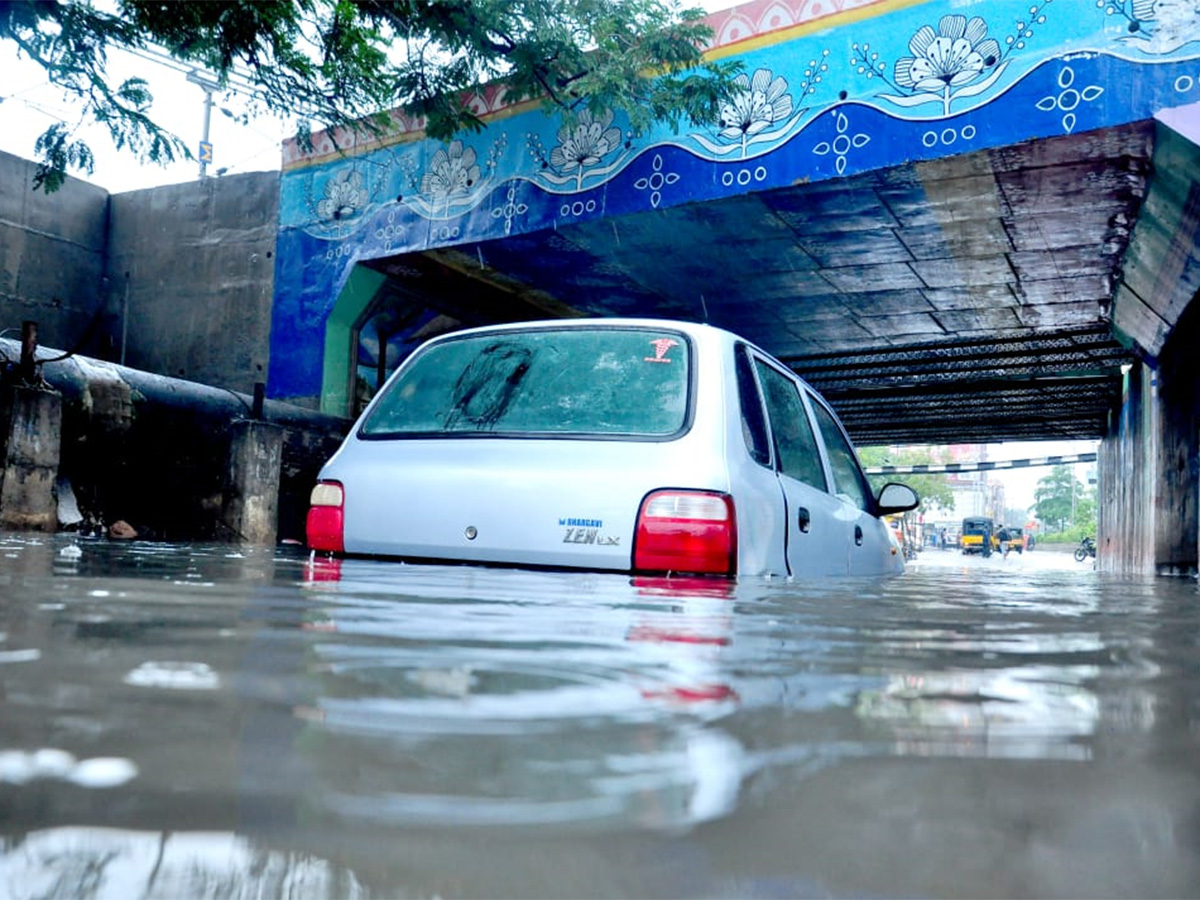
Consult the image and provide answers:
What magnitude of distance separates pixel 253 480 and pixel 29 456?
237 cm

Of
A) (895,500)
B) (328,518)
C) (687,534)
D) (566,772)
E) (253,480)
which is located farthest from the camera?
(253,480)

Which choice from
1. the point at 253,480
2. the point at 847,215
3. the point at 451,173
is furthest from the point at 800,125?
the point at 253,480

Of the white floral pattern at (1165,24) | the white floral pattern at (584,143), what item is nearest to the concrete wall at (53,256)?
the white floral pattern at (584,143)

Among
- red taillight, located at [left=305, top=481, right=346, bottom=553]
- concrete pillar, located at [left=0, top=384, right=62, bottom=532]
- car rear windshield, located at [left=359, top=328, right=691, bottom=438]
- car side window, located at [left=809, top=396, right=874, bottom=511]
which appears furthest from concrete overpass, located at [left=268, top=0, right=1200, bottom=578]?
red taillight, located at [left=305, top=481, right=346, bottom=553]

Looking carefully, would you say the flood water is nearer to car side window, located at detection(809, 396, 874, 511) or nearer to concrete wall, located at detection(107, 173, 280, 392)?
car side window, located at detection(809, 396, 874, 511)

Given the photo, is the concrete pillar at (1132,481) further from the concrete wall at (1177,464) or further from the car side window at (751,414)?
the car side window at (751,414)

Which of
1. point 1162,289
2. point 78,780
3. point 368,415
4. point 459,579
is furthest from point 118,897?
point 1162,289

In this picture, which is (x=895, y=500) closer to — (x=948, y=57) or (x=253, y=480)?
(x=948, y=57)

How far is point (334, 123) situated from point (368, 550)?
809cm

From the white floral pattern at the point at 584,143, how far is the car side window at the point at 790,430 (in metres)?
6.33

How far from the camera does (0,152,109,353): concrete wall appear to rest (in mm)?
Result: 13023

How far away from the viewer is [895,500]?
16.6 ft

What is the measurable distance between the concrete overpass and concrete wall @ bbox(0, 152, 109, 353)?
3485 mm

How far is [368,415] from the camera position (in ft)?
12.8
